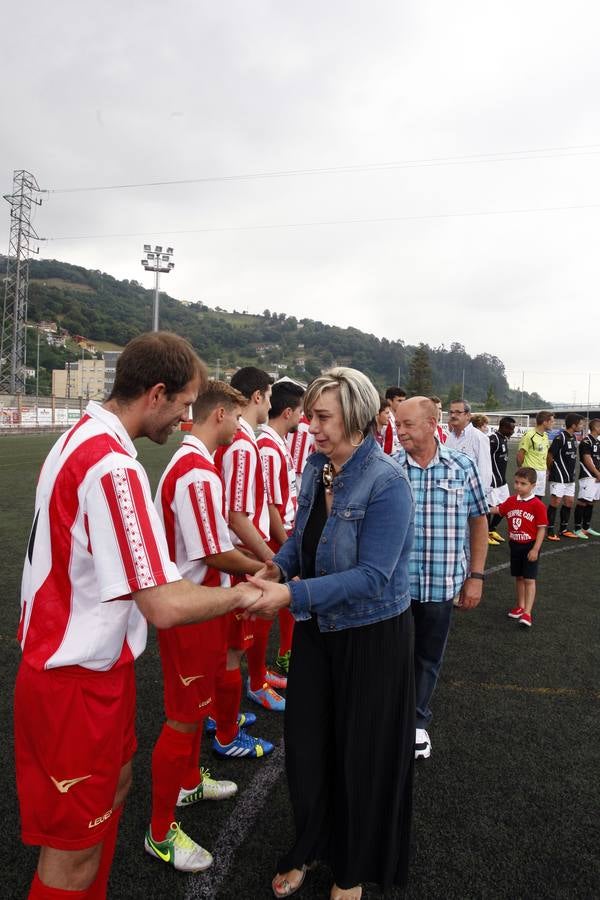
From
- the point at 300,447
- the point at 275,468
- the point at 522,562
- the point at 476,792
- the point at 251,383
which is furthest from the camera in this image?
the point at 300,447

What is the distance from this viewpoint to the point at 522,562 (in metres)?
5.61

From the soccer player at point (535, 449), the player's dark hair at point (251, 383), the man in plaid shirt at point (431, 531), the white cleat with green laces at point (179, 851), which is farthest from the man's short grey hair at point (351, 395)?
the soccer player at point (535, 449)

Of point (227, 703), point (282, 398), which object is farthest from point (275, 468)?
point (227, 703)

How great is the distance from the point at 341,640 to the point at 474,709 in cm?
229

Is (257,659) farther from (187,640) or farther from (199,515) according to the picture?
(199,515)

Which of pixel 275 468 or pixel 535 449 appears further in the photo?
pixel 535 449

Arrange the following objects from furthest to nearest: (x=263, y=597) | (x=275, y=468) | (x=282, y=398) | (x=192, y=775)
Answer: (x=282, y=398) → (x=275, y=468) → (x=192, y=775) → (x=263, y=597)

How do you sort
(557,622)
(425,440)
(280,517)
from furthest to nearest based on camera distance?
1. (557,622)
2. (280,517)
3. (425,440)

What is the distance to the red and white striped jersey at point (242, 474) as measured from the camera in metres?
3.42

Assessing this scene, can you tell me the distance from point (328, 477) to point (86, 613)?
1.05 metres

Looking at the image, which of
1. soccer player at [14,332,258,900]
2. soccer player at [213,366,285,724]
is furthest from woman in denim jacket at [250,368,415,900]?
soccer player at [213,366,285,724]

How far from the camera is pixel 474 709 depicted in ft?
12.9

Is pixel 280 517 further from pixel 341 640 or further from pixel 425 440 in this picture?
pixel 341 640

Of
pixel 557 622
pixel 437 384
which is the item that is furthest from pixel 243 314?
pixel 557 622
